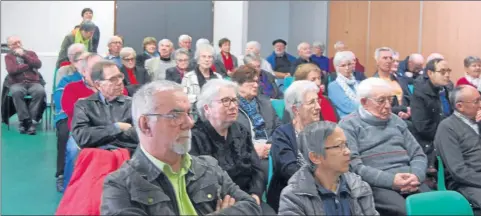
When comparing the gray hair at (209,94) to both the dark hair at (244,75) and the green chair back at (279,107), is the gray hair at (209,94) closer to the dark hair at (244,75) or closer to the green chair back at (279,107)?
the dark hair at (244,75)

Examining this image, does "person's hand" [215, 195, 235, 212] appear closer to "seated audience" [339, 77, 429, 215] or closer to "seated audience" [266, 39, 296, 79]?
"seated audience" [339, 77, 429, 215]

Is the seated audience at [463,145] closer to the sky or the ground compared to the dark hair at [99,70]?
closer to the ground

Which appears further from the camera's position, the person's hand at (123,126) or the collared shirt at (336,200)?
the person's hand at (123,126)

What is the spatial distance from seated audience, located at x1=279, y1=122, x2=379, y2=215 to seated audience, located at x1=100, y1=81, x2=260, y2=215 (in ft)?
0.76

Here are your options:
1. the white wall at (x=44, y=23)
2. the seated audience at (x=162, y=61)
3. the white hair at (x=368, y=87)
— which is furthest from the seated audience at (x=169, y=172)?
the white wall at (x=44, y=23)

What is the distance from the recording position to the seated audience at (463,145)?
3.80 m

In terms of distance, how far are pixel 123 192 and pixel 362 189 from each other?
110 cm

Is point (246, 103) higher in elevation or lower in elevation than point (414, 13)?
lower

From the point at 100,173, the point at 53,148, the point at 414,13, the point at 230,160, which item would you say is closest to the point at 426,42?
the point at 414,13

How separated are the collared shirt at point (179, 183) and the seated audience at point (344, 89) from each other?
9.70ft

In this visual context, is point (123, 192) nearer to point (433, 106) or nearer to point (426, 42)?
point (433, 106)

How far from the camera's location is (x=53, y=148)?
6926 millimetres

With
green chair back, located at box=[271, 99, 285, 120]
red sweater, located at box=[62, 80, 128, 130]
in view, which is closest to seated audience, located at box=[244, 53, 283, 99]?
green chair back, located at box=[271, 99, 285, 120]

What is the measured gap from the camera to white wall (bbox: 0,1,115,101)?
10.5 meters
